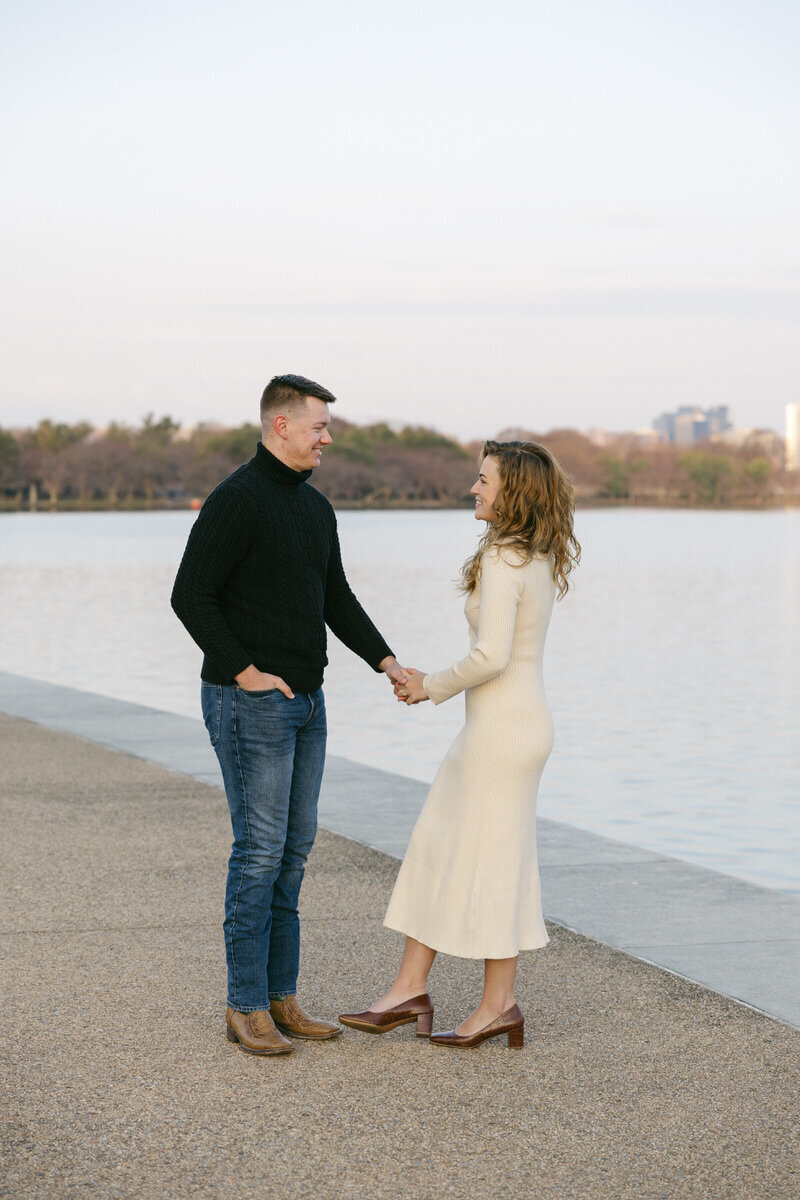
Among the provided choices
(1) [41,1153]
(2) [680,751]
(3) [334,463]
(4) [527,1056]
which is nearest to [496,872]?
(4) [527,1056]

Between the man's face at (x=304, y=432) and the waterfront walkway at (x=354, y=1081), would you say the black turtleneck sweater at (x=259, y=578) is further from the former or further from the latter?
the waterfront walkway at (x=354, y=1081)

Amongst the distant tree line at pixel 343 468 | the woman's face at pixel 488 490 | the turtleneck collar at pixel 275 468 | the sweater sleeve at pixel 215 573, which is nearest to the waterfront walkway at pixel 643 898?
the woman's face at pixel 488 490

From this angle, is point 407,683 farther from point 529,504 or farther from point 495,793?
point 529,504

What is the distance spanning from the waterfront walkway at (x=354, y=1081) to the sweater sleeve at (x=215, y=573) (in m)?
1.23

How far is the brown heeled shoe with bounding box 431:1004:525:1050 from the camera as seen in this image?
4777 mm

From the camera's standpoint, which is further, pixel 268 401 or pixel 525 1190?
pixel 268 401

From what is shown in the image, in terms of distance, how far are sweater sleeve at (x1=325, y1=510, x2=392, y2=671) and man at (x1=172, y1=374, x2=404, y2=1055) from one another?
25 centimetres

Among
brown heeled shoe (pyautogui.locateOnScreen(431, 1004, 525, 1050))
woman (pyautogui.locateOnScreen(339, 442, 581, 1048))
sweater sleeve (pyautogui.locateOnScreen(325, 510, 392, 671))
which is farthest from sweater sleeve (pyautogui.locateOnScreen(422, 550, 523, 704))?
brown heeled shoe (pyautogui.locateOnScreen(431, 1004, 525, 1050))

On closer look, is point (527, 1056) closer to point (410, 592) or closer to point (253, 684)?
point (253, 684)

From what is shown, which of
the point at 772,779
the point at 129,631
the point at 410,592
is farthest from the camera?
the point at 410,592

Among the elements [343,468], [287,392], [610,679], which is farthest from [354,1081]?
[343,468]

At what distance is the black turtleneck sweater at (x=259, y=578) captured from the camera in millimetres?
4648

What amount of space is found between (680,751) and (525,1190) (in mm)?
→ 12232

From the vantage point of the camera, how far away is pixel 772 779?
46.2ft
